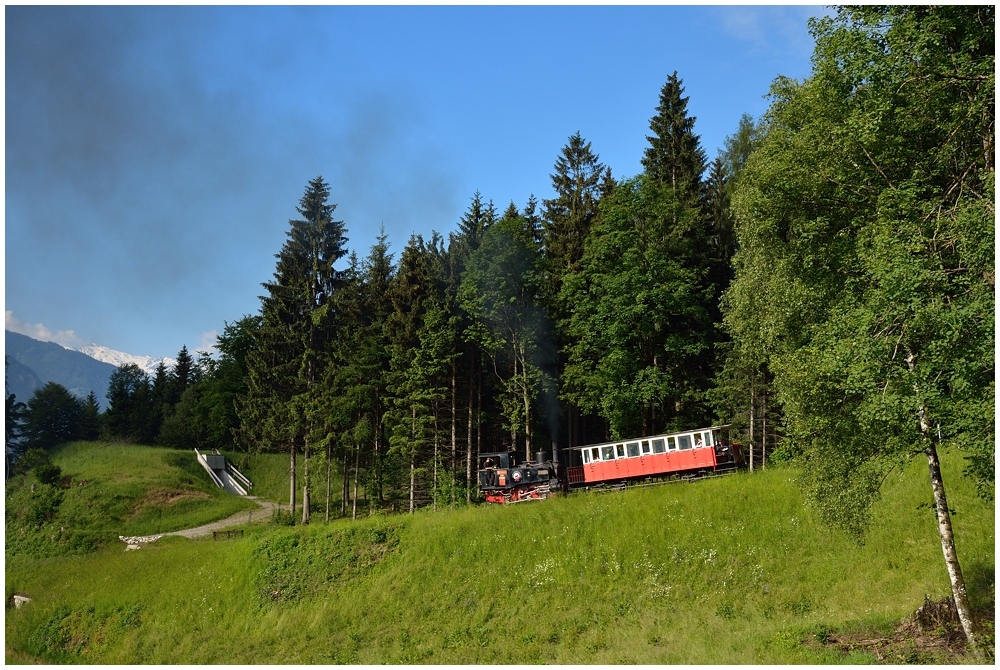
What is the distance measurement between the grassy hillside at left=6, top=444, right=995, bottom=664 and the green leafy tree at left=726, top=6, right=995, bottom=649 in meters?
3.87

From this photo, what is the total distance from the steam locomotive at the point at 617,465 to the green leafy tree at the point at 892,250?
45.1ft

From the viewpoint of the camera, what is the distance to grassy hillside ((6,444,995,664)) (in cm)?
1833

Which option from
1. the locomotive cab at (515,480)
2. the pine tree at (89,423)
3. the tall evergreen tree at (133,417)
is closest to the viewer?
the locomotive cab at (515,480)

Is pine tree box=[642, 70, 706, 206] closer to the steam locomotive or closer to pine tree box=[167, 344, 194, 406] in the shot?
the steam locomotive

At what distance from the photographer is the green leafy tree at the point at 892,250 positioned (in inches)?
498

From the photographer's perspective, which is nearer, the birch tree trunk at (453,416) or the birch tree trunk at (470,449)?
the birch tree trunk at (470,449)

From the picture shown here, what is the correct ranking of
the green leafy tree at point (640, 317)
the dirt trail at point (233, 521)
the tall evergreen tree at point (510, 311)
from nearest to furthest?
the green leafy tree at point (640, 317)
the tall evergreen tree at point (510, 311)
the dirt trail at point (233, 521)

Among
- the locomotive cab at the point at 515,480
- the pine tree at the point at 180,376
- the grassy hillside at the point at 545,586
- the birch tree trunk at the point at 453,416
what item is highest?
the pine tree at the point at 180,376

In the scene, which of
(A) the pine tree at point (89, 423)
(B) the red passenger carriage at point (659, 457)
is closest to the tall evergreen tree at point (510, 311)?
(B) the red passenger carriage at point (659, 457)

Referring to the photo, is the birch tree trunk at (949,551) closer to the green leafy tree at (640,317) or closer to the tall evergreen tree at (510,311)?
the green leafy tree at (640,317)

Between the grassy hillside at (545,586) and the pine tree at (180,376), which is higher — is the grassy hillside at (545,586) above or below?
below

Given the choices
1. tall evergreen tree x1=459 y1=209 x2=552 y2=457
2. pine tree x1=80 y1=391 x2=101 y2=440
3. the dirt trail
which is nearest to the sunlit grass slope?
the dirt trail

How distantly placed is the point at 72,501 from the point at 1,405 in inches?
1115

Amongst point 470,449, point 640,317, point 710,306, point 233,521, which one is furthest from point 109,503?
point 710,306
